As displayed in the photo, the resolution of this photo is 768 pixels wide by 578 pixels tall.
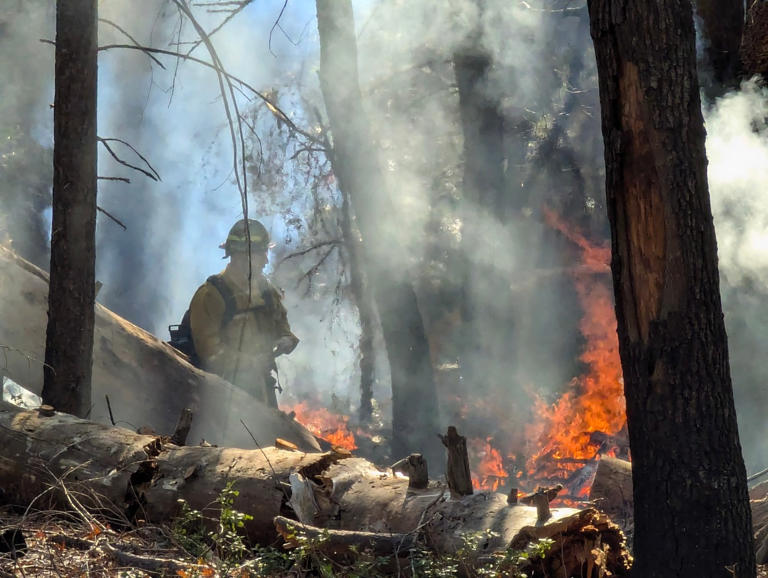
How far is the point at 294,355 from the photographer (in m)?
37.0

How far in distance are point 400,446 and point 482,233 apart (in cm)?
587

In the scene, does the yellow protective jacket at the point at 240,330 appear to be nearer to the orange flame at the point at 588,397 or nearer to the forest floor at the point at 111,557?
the forest floor at the point at 111,557

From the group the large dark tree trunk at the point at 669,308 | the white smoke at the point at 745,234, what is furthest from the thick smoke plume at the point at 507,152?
the large dark tree trunk at the point at 669,308

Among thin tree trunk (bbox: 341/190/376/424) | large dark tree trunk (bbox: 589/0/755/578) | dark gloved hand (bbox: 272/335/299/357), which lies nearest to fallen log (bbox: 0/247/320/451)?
dark gloved hand (bbox: 272/335/299/357)

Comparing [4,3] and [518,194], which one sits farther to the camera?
[4,3]


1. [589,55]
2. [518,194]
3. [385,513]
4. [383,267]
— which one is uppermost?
[589,55]

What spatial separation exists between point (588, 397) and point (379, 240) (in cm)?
432

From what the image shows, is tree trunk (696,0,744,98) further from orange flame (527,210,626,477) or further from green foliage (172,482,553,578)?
green foliage (172,482,553,578)

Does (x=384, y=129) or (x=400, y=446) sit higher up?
(x=384, y=129)

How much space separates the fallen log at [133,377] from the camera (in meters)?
6.92

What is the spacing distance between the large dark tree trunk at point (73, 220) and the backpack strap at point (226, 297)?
1.51 m

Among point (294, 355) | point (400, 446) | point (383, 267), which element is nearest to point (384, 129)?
point (383, 267)

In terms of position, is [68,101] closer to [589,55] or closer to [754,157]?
[754,157]

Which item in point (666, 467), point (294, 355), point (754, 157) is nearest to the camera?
point (666, 467)
